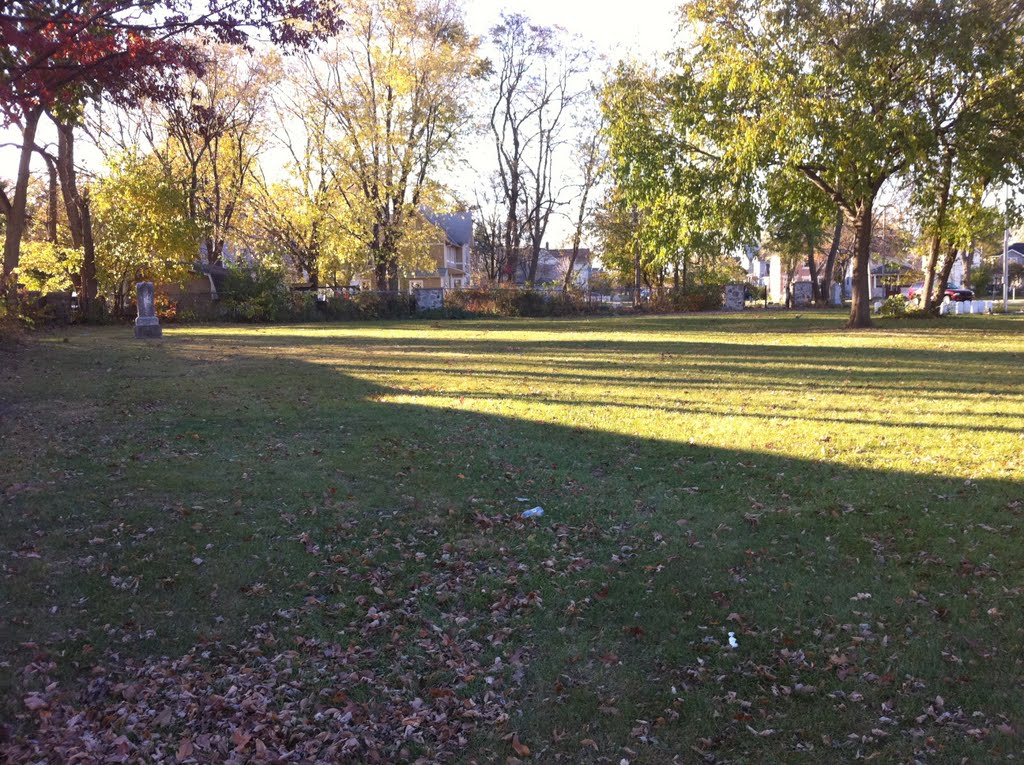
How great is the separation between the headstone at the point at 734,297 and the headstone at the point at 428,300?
56.4 ft

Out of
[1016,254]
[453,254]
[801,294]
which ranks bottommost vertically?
[801,294]

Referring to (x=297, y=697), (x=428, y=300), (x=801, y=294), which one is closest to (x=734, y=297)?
(x=801, y=294)

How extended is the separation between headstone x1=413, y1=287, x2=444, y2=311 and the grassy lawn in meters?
26.6

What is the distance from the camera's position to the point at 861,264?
23.6 m

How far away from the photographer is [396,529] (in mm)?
5977

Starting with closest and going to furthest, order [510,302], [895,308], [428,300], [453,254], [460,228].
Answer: [895,308], [428,300], [510,302], [460,228], [453,254]

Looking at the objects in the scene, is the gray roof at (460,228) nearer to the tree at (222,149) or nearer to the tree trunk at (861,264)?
the tree at (222,149)

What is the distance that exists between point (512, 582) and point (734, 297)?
41400mm

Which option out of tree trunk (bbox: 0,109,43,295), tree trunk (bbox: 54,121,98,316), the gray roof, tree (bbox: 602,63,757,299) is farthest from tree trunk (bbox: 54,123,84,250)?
the gray roof

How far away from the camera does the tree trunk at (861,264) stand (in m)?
23.2

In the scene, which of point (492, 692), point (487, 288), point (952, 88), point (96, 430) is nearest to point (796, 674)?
point (492, 692)

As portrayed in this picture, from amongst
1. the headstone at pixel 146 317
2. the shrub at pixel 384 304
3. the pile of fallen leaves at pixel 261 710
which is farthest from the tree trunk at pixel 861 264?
the pile of fallen leaves at pixel 261 710

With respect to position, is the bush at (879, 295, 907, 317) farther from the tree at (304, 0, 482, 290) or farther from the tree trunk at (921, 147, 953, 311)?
the tree at (304, 0, 482, 290)

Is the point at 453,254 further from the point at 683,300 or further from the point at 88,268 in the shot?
the point at 88,268
